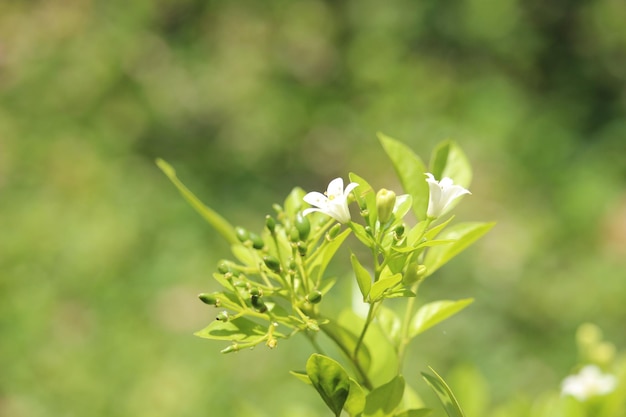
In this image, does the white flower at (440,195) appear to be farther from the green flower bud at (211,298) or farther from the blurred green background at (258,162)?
the blurred green background at (258,162)

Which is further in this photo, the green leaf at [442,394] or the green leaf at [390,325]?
the green leaf at [390,325]

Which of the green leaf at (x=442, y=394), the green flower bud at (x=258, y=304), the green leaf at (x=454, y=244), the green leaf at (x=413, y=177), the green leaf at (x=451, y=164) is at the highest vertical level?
the green leaf at (x=451, y=164)

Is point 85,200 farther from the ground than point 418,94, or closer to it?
closer to it

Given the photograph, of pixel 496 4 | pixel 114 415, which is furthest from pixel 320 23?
pixel 114 415

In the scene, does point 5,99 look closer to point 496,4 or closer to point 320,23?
point 320,23

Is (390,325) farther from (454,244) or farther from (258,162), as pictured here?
(258,162)

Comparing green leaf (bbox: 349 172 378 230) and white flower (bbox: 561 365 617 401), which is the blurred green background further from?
green leaf (bbox: 349 172 378 230)

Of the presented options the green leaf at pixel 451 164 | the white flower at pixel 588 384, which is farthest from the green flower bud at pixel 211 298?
the white flower at pixel 588 384
